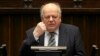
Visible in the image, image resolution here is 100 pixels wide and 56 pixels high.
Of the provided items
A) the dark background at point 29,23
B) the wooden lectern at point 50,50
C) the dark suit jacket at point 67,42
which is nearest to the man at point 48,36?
the dark suit jacket at point 67,42

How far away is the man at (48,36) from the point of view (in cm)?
285

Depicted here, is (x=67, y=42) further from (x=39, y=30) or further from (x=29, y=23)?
(x=29, y=23)

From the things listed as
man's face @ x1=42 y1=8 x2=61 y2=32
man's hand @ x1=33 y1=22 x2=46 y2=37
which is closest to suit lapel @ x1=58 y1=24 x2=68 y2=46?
man's face @ x1=42 y1=8 x2=61 y2=32

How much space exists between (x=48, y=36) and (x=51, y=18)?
0.21m

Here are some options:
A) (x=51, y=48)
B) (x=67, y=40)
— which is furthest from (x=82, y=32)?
(x=51, y=48)

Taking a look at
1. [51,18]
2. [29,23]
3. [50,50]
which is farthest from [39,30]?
[29,23]

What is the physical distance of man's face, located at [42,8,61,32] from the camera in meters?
2.92

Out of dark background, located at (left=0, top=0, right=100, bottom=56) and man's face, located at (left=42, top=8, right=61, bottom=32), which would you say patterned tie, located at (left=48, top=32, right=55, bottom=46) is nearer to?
man's face, located at (left=42, top=8, right=61, bottom=32)

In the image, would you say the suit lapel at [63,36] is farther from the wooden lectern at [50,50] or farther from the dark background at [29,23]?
the dark background at [29,23]

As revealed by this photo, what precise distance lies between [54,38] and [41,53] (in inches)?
27.2

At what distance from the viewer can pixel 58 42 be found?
9.73 feet

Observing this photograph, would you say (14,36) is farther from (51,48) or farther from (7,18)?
(51,48)

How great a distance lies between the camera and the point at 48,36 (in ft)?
9.90

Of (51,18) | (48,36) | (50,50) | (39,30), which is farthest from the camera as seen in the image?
(48,36)
